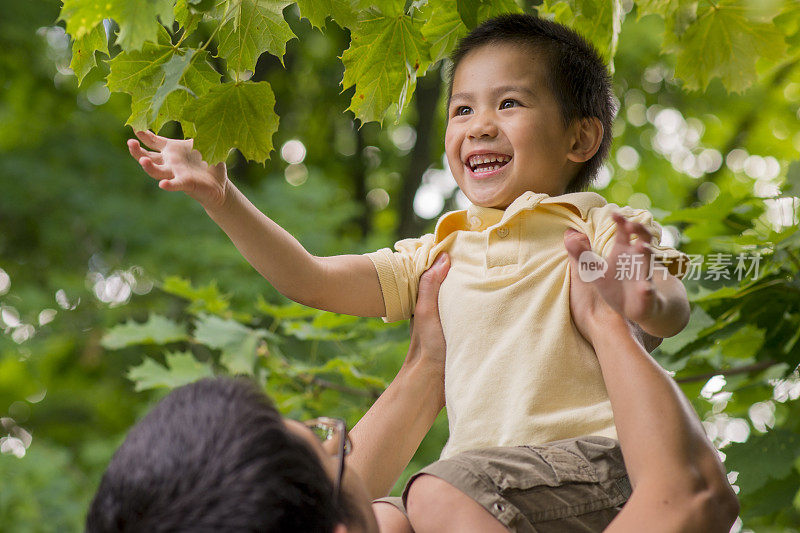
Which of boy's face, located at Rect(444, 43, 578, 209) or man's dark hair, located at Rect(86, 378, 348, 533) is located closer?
man's dark hair, located at Rect(86, 378, 348, 533)

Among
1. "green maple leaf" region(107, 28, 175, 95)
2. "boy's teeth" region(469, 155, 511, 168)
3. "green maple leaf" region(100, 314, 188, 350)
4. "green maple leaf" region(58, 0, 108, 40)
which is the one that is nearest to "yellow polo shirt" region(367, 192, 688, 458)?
"boy's teeth" region(469, 155, 511, 168)

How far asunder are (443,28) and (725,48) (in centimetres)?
85

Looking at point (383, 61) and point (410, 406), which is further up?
point (383, 61)

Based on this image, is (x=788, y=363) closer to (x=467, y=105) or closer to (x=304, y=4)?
(x=467, y=105)

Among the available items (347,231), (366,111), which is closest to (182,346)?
(347,231)

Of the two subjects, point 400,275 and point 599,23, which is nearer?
point 400,275

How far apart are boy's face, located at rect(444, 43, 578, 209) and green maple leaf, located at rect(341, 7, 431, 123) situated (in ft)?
0.63

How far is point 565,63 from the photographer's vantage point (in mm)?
1812

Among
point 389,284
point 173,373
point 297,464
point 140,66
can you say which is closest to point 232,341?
point 173,373

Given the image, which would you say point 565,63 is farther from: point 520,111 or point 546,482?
point 546,482

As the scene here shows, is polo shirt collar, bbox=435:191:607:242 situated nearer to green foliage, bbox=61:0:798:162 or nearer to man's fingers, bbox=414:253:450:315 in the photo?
man's fingers, bbox=414:253:450:315

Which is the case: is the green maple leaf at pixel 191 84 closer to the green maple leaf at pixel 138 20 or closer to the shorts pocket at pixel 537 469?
the green maple leaf at pixel 138 20

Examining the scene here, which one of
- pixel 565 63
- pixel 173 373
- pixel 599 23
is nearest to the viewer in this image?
pixel 565 63

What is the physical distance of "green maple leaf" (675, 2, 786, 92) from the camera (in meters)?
2.24
